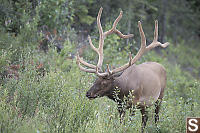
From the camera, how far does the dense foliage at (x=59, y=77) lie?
4.53 metres

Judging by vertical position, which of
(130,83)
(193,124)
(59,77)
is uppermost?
(59,77)

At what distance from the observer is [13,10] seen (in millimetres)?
8852

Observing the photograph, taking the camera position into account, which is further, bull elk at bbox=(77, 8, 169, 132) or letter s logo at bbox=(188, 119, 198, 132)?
bull elk at bbox=(77, 8, 169, 132)

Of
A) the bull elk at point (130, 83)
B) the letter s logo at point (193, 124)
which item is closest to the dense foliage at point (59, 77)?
the bull elk at point (130, 83)

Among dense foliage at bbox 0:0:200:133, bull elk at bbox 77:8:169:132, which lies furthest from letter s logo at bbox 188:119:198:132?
bull elk at bbox 77:8:169:132

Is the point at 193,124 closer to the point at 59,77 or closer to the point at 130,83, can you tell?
the point at 130,83

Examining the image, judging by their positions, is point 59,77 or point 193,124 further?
point 59,77

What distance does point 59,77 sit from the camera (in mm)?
5863

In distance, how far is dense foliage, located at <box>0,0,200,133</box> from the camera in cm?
453

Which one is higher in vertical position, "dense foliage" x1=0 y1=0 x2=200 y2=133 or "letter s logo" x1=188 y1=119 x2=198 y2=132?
"dense foliage" x1=0 y1=0 x2=200 y2=133

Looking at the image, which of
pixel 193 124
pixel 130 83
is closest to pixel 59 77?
pixel 130 83

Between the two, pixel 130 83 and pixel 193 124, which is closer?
pixel 193 124

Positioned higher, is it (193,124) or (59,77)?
(59,77)

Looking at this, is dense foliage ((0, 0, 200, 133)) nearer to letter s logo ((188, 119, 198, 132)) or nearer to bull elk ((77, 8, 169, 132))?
bull elk ((77, 8, 169, 132))
